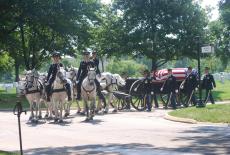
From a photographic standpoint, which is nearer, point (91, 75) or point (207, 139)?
point (207, 139)

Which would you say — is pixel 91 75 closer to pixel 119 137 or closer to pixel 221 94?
pixel 119 137

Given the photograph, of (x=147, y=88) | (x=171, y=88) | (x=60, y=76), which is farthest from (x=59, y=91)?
(x=171, y=88)

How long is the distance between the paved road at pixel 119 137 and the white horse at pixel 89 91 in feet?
1.64

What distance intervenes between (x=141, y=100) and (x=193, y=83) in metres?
2.80

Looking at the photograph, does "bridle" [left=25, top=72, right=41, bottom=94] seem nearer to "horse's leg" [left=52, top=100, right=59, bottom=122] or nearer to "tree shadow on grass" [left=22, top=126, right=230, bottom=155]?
"horse's leg" [left=52, top=100, right=59, bottom=122]

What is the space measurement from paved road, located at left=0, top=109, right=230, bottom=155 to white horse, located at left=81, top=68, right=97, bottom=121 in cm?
50

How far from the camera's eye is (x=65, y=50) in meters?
53.1

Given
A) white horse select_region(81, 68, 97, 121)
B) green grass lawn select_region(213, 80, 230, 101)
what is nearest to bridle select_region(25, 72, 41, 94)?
white horse select_region(81, 68, 97, 121)

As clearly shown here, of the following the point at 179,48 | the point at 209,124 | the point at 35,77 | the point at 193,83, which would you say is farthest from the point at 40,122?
the point at 179,48

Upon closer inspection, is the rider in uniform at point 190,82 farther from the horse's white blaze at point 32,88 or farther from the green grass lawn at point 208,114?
the horse's white blaze at point 32,88

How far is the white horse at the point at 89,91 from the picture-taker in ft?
72.9

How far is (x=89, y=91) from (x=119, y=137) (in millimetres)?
6187

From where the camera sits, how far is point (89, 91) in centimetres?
2252

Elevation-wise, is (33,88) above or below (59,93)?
above
